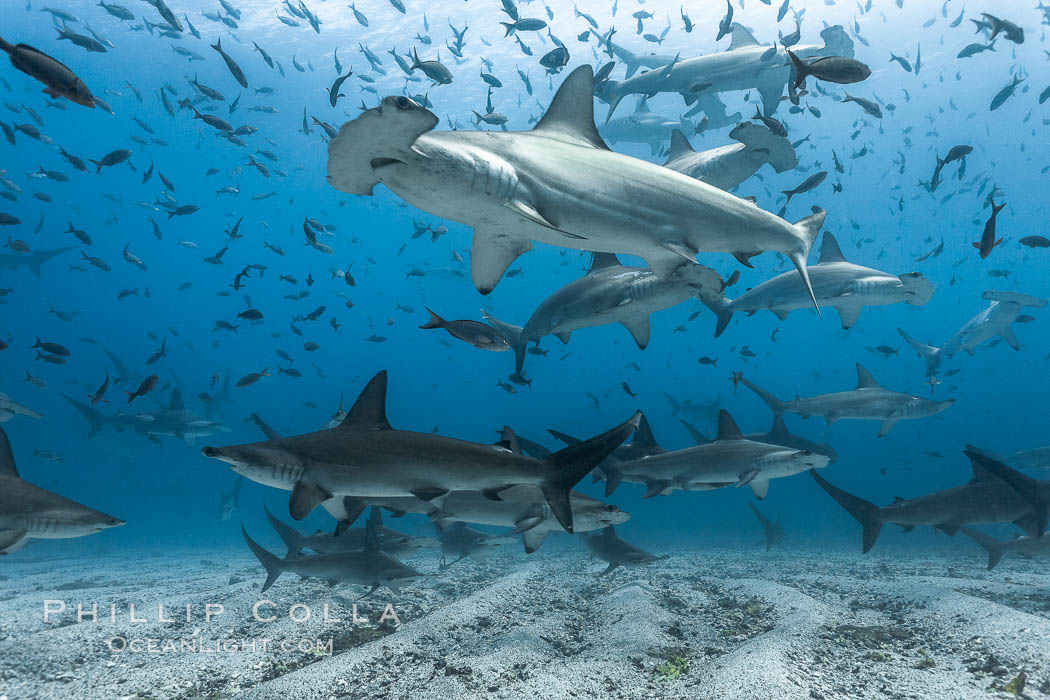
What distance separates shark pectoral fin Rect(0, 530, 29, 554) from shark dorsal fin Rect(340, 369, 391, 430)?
2.56 meters

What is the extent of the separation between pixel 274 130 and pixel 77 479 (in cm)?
7672

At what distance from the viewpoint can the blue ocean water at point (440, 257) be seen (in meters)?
27.0

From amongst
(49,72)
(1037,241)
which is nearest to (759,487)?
(49,72)

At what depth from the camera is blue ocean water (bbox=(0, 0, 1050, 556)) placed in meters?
27.0

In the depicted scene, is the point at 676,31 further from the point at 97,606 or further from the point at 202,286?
the point at 202,286

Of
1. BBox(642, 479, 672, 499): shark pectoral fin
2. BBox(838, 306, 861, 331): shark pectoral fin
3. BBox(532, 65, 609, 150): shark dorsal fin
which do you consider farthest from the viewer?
BBox(838, 306, 861, 331): shark pectoral fin

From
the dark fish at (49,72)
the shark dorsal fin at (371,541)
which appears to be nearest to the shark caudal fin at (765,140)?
the shark dorsal fin at (371,541)

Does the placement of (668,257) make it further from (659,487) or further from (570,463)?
(659,487)

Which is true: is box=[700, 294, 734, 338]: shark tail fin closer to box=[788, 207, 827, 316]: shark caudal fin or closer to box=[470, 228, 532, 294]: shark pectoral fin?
box=[788, 207, 827, 316]: shark caudal fin

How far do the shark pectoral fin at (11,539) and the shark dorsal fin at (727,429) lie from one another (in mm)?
7176

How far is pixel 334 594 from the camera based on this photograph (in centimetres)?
802

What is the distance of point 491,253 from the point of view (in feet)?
11.8

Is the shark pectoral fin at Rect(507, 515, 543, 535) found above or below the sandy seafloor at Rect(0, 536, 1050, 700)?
above

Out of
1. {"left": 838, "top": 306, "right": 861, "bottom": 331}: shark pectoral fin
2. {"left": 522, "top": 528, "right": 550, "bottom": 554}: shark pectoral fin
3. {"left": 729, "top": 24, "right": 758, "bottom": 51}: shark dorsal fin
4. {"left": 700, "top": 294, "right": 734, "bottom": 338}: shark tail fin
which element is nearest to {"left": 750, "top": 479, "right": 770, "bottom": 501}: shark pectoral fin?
{"left": 700, "top": 294, "right": 734, "bottom": 338}: shark tail fin
